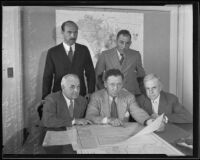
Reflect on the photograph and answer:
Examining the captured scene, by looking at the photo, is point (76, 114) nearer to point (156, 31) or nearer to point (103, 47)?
point (103, 47)

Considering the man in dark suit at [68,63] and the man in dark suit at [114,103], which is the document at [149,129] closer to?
the man in dark suit at [114,103]

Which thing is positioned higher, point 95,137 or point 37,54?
point 37,54

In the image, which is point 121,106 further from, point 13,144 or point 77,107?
point 13,144

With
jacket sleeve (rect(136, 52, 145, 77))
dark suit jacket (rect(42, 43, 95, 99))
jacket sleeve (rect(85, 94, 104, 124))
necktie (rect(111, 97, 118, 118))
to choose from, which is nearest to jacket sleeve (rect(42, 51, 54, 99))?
dark suit jacket (rect(42, 43, 95, 99))

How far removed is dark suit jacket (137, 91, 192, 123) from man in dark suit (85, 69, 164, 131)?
4 cm

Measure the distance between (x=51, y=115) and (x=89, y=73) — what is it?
27 cm

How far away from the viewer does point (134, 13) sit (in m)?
1.48

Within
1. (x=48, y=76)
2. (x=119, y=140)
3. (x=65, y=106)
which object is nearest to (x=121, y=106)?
(x=119, y=140)

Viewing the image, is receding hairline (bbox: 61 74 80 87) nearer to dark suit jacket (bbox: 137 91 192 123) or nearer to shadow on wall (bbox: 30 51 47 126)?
shadow on wall (bbox: 30 51 47 126)

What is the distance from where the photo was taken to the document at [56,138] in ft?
4.64

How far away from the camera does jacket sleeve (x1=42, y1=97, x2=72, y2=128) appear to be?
1.46 meters

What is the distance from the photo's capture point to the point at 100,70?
58.2 inches

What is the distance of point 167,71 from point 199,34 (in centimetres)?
23
